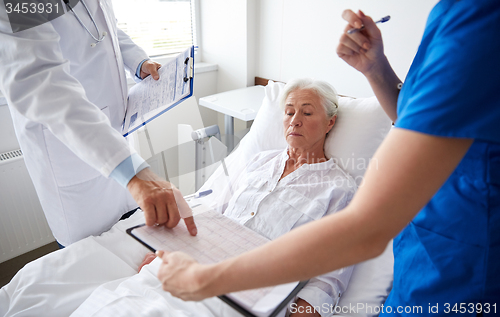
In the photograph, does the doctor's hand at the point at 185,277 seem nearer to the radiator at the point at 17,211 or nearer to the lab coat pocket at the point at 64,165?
the lab coat pocket at the point at 64,165

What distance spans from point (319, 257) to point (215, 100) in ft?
5.97

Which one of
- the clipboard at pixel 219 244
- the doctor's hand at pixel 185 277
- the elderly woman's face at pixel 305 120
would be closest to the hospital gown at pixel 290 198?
the elderly woman's face at pixel 305 120

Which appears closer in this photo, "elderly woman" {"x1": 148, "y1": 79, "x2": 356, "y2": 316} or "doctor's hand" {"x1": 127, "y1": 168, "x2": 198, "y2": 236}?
"doctor's hand" {"x1": 127, "y1": 168, "x2": 198, "y2": 236}

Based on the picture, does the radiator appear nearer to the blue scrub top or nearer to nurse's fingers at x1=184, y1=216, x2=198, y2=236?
nurse's fingers at x1=184, y1=216, x2=198, y2=236

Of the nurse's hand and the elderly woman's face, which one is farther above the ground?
the nurse's hand

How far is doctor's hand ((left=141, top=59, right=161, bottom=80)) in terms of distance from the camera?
1.36 m

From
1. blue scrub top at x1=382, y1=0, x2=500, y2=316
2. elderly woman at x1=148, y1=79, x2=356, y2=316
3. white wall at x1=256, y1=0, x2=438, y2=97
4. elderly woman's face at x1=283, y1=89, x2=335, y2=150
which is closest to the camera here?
blue scrub top at x1=382, y1=0, x2=500, y2=316

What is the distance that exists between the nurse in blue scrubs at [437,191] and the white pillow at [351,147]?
1.65ft

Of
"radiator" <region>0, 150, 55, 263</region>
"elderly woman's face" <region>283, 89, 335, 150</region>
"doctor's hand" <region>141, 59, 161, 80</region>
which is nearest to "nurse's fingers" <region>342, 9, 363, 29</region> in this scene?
"elderly woman's face" <region>283, 89, 335, 150</region>

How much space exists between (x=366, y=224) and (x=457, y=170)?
0.86ft

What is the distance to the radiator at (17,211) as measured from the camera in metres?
1.76

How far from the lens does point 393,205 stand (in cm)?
44

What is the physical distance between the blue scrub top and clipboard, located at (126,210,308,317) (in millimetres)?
270

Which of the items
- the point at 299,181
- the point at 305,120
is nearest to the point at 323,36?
the point at 305,120
